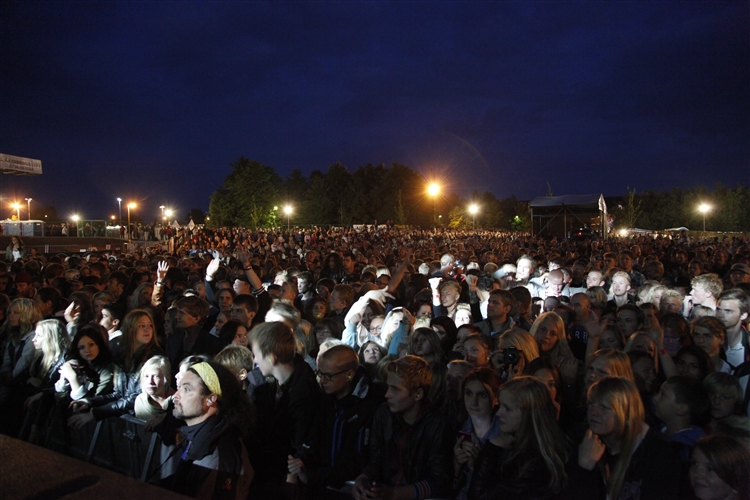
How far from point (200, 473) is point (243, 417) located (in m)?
0.38

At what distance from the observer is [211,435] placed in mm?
2852

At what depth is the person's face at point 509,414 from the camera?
261 cm

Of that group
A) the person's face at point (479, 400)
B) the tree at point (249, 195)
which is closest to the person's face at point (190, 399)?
the person's face at point (479, 400)

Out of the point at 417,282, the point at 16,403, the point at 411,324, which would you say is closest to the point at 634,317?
the point at 411,324

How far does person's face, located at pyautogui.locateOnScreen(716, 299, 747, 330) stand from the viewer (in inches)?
182

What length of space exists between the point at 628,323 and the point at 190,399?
162 inches

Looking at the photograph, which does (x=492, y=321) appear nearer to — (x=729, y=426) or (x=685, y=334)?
(x=685, y=334)

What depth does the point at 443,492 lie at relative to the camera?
108 inches

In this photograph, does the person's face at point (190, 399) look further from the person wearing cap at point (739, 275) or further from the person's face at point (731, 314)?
the person wearing cap at point (739, 275)

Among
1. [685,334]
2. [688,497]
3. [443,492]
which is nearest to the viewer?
[688,497]

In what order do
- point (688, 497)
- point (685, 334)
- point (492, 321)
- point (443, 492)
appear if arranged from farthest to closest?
point (492, 321), point (685, 334), point (443, 492), point (688, 497)

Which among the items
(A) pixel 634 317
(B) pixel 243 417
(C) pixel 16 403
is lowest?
(C) pixel 16 403

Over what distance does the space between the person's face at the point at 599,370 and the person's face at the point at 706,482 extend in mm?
890

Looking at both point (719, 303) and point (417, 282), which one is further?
point (417, 282)
